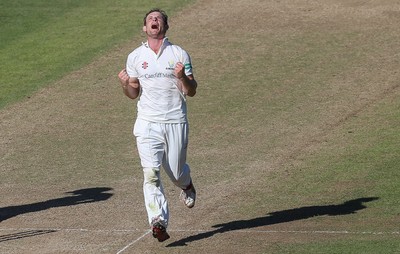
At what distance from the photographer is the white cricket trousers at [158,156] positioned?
526 inches

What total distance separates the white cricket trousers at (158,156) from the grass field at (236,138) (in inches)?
20.3

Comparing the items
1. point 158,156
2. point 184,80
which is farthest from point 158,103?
point 158,156

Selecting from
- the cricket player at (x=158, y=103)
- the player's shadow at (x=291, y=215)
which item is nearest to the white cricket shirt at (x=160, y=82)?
the cricket player at (x=158, y=103)

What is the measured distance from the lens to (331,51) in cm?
2316

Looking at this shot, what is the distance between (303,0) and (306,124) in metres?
7.53

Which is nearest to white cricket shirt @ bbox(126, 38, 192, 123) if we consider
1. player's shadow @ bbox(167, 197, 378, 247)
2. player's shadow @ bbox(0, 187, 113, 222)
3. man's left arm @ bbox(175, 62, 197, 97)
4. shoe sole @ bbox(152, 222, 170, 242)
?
man's left arm @ bbox(175, 62, 197, 97)

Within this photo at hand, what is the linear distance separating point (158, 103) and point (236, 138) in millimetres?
5399

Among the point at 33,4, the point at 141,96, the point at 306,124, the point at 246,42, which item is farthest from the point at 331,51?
the point at 141,96

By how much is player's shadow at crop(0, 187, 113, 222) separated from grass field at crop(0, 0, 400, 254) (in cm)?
3

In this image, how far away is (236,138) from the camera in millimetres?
18812

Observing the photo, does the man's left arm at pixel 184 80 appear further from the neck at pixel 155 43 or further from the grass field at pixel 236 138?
the grass field at pixel 236 138

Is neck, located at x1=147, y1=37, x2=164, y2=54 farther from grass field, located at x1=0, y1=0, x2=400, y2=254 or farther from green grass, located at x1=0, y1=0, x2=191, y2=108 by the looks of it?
green grass, located at x1=0, y1=0, x2=191, y2=108

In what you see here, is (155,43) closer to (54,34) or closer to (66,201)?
(66,201)

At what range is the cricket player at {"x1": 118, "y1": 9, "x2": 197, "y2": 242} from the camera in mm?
13422
